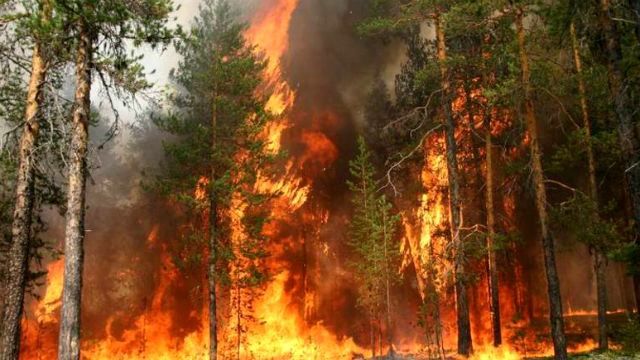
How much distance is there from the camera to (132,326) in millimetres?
27141

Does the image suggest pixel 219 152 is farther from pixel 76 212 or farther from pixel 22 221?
pixel 76 212

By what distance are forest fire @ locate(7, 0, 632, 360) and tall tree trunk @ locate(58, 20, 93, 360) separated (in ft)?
44.3

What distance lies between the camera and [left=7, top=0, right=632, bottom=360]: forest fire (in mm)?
25344

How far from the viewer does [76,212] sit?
31.6 ft

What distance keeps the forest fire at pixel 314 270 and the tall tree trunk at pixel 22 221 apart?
39.7ft

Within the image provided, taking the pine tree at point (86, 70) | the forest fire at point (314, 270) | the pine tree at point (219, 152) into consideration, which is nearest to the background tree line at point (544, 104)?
the forest fire at point (314, 270)

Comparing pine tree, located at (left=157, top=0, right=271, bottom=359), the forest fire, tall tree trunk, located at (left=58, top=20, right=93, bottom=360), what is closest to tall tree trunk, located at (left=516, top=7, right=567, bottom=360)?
the forest fire

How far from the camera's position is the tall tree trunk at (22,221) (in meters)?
10.3

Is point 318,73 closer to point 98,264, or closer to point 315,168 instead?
point 315,168

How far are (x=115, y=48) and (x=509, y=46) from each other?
11.0 metres

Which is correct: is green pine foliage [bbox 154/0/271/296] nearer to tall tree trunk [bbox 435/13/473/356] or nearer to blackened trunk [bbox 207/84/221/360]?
blackened trunk [bbox 207/84/221/360]

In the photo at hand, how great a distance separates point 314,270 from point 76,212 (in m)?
22.1

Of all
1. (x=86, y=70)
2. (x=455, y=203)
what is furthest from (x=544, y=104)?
(x=86, y=70)

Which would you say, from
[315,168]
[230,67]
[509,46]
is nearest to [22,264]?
[230,67]
